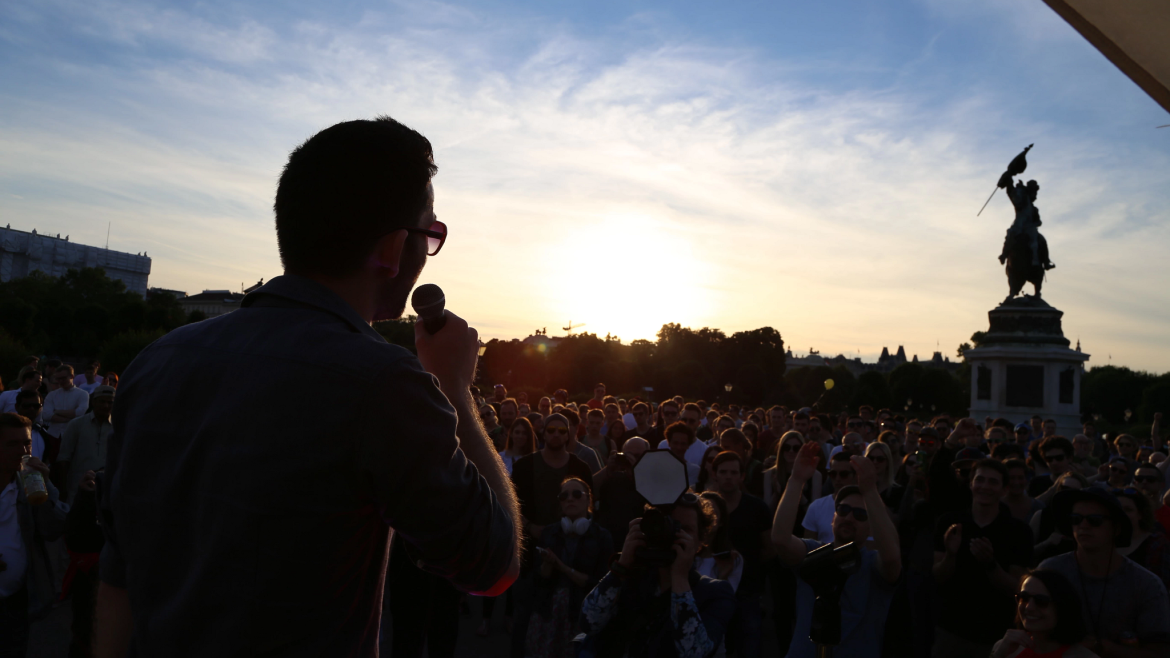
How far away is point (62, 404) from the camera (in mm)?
10336

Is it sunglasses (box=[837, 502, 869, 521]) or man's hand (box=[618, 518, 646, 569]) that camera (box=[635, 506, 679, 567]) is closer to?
man's hand (box=[618, 518, 646, 569])

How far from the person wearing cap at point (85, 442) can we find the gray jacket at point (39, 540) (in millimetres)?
3101

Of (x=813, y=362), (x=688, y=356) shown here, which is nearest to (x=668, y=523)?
(x=688, y=356)

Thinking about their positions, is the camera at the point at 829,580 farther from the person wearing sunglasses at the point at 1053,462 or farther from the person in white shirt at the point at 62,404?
the person in white shirt at the point at 62,404

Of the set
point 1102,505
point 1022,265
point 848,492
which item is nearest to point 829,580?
point 848,492

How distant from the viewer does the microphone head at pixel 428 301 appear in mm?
1467

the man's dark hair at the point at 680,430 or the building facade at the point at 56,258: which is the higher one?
the building facade at the point at 56,258

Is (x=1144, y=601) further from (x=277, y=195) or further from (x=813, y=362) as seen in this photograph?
(x=813, y=362)

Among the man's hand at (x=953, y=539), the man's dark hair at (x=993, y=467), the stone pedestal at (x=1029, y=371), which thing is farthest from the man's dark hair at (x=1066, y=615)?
the stone pedestal at (x=1029, y=371)

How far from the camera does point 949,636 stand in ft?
17.5

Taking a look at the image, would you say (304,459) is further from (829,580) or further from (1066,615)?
(1066,615)

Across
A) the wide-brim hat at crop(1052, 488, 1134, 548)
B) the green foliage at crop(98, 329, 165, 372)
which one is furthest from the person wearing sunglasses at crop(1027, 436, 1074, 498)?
the green foliage at crop(98, 329, 165, 372)

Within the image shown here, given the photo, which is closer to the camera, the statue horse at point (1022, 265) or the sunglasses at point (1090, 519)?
the sunglasses at point (1090, 519)

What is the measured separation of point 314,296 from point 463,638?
6.94m
